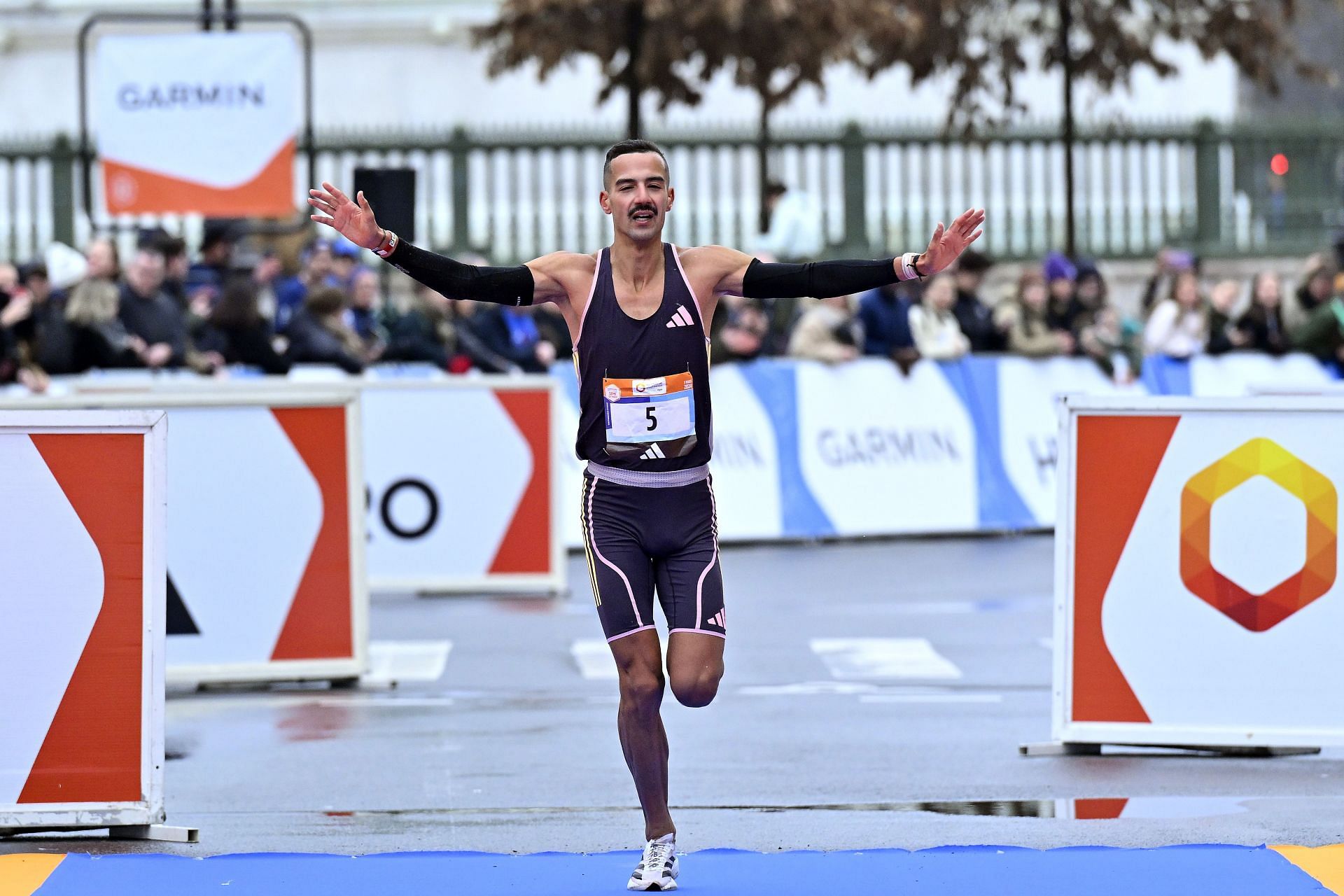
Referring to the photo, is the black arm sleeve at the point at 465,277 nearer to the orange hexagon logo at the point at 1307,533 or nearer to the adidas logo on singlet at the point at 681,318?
the adidas logo on singlet at the point at 681,318

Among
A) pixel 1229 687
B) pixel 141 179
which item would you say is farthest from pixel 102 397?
pixel 141 179

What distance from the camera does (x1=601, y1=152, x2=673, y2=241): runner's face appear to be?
705 cm

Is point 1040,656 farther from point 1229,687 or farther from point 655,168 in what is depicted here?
point 655,168

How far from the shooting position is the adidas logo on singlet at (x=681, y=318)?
7094 mm

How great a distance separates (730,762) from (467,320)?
32.3ft

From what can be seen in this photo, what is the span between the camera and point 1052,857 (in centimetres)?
731

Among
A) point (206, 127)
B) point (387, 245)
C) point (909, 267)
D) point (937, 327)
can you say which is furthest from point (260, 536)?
point (937, 327)

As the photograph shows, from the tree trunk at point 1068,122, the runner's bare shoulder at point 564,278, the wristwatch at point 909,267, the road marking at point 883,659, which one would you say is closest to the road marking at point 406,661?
the road marking at point 883,659

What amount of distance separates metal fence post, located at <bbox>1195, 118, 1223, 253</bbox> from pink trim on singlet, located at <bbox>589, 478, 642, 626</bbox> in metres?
23.4

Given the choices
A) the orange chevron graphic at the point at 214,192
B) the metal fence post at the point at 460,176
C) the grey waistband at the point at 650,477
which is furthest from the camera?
the metal fence post at the point at 460,176

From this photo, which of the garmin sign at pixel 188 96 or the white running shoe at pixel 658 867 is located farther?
the garmin sign at pixel 188 96

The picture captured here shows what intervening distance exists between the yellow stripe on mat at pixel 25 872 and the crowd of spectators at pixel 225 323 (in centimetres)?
947

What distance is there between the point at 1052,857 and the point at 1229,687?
223 cm

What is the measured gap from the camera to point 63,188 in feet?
90.8
